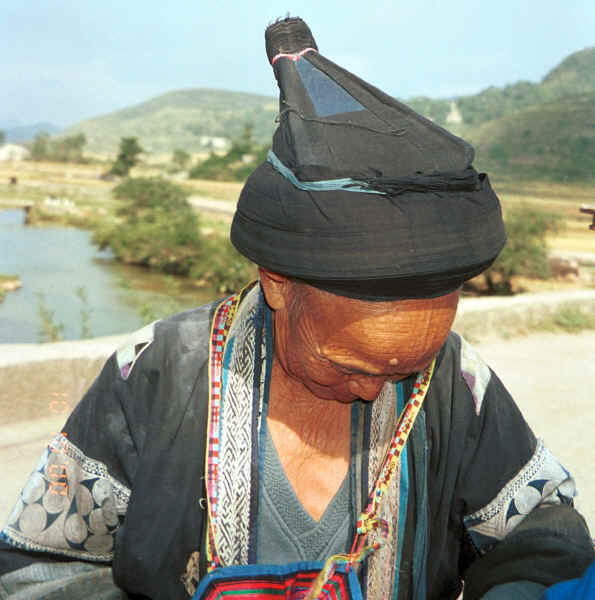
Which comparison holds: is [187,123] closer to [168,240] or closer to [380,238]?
[168,240]

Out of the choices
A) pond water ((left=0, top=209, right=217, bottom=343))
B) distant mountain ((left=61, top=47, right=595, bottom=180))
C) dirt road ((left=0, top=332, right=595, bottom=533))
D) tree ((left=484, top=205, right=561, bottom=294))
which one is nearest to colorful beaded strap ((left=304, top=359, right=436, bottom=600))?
distant mountain ((left=61, top=47, right=595, bottom=180))

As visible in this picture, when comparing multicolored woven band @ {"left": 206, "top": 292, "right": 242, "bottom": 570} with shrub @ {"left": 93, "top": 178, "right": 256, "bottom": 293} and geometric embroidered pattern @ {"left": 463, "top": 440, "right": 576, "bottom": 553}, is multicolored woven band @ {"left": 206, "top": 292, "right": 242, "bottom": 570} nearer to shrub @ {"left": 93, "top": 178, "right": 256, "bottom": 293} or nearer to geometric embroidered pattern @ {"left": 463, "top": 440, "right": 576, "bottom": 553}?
geometric embroidered pattern @ {"left": 463, "top": 440, "right": 576, "bottom": 553}

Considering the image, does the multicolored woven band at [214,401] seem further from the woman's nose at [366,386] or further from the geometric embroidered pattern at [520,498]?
the geometric embroidered pattern at [520,498]

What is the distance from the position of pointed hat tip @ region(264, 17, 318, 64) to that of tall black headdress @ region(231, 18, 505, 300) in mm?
77

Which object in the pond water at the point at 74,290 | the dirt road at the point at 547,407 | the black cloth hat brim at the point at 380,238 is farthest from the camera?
the pond water at the point at 74,290

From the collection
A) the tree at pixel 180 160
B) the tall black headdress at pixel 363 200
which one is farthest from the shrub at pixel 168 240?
the tree at pixel 180 160

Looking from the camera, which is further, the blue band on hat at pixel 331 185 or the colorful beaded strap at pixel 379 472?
the colorful beaded strap at pixel 379 472

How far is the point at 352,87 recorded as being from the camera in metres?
1.08

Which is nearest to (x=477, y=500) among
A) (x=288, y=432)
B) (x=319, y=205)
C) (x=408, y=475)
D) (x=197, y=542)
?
(x=408, y=475)

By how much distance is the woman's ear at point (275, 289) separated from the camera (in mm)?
1144

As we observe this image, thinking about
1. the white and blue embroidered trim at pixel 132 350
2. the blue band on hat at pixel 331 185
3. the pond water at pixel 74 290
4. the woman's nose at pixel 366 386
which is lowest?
the pond water at pixel 74 290

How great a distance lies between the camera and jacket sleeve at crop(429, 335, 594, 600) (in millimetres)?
1277

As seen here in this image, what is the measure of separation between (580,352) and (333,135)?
16.0ft

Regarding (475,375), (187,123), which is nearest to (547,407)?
(475,375)
